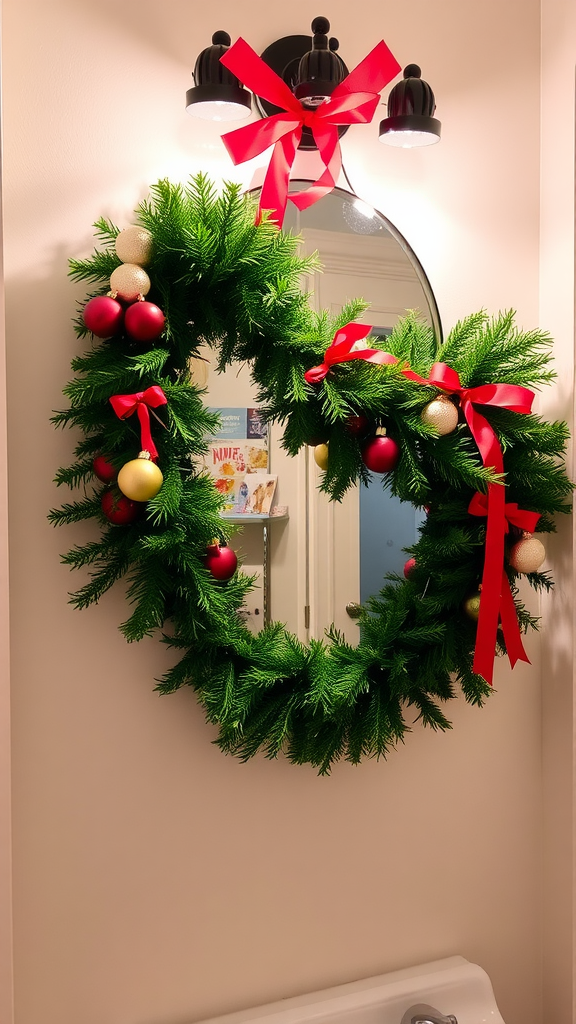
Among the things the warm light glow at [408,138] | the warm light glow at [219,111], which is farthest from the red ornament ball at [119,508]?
the warm light glow at [408,138]

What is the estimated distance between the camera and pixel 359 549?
115cm

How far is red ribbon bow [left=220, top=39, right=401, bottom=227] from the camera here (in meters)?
1.00

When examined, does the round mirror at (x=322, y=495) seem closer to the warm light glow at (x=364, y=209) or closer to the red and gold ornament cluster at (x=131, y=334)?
the warm light glow at (x=364, y=209)

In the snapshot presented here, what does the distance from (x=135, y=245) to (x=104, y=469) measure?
0.90 ft

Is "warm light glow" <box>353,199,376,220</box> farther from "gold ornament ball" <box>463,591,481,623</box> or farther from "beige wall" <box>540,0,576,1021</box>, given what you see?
"gold ornament ball" <box>463,591,481,623</box>

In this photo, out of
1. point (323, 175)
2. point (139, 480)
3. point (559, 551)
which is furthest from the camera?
point (559, 551)

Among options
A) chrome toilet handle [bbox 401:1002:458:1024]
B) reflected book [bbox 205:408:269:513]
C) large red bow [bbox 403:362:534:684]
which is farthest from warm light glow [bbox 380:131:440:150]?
chrome toilet handle [bbox 401:1002:458:1024]

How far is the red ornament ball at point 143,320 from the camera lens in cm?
96

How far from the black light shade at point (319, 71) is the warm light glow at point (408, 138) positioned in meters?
0.10

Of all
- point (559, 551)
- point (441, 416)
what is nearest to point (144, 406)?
point (441, 416)

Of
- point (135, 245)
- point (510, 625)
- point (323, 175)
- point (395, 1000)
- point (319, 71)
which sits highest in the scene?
point (319, 71)

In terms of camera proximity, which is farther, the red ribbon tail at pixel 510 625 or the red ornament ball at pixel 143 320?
the red ribbon tail at pixel 510 625

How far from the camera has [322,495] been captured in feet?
3.70

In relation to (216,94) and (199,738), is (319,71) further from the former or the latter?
(199,738)
